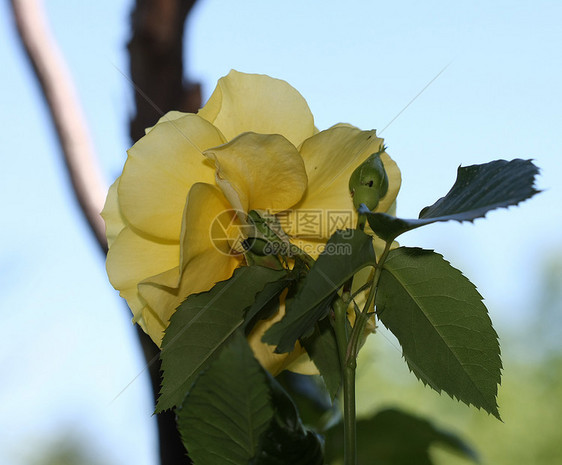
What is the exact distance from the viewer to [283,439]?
22cm

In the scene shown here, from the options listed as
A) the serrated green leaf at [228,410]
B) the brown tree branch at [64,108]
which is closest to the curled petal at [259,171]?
the serrated green leaf at [228,410]

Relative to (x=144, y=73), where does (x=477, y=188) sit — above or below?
above

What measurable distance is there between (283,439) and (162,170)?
0.15 meters

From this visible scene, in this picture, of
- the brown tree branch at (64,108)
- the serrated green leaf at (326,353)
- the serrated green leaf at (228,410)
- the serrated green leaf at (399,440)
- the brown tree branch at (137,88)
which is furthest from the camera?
the brown tree branch at (64,108)

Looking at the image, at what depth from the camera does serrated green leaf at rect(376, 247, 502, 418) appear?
279 mm

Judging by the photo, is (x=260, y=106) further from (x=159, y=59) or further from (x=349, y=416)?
(x=159, y=59)

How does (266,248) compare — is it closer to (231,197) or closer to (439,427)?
(231,197)

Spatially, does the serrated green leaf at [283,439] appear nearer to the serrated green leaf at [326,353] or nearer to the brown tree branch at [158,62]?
the serrated green leaf at [326,353]

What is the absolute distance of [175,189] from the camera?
0.32m

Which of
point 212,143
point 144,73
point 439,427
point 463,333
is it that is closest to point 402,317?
point 463,333

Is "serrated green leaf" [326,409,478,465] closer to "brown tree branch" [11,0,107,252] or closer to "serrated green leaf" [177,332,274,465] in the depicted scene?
"serrated green leaf" [177,332,274,465]

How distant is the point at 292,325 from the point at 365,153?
121 millimetres

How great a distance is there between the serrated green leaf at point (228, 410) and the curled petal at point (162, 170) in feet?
0.38

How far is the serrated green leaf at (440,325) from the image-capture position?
11.0 inches
